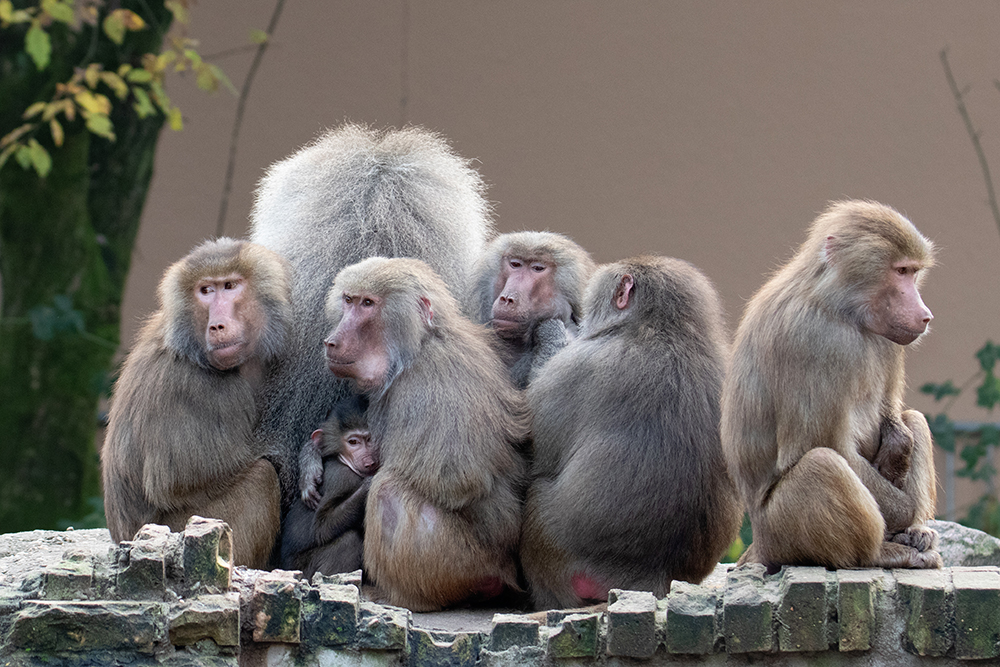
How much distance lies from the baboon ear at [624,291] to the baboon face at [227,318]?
0.92 m

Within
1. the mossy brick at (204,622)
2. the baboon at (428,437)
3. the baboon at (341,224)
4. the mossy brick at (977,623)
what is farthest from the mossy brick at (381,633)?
the mossy brick at (977,623)

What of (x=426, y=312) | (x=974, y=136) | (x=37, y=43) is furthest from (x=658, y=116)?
(x=426, y=312)

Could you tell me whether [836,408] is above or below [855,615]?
above

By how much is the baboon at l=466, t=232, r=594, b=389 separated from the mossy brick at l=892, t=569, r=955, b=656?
1149 mm

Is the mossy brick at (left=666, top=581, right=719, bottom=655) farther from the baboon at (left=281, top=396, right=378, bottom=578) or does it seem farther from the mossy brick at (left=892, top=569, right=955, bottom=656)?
the baboon at (left=281, top=396, right=378, bottom=578)

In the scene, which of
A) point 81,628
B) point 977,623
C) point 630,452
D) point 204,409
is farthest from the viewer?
point 204,409

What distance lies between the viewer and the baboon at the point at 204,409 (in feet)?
9.59

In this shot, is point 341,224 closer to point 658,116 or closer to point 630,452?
point 630,452

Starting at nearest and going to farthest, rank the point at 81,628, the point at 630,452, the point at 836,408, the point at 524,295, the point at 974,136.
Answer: the point at 81,628, the point at 836,408, the point at 630,452, the point at 524,295, the point at 974,136

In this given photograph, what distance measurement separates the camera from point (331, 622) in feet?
8.06

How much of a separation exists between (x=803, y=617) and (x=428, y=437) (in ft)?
3.16

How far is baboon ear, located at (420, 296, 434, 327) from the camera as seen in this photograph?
297cm

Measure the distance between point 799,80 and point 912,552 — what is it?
400cm

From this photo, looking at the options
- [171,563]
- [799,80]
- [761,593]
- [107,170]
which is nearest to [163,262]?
[107,170]
